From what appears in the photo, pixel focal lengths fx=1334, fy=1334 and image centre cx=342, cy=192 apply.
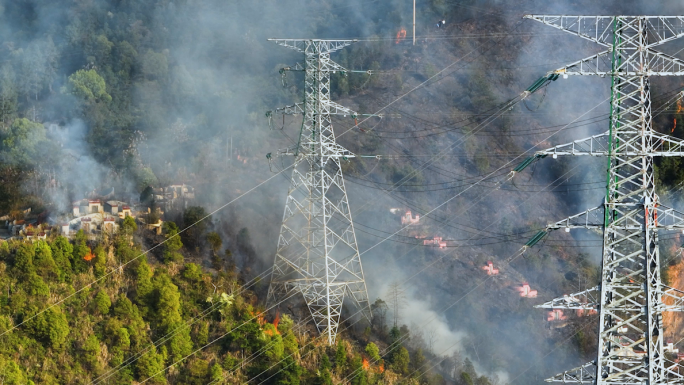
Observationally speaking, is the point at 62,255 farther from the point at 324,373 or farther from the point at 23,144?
the point at 23,144

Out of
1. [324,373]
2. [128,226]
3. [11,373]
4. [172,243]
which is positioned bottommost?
[324,373]

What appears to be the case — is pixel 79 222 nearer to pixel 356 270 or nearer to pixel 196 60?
pixel 356 270

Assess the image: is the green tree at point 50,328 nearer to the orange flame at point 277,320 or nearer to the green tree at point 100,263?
the green tree at point 100,263

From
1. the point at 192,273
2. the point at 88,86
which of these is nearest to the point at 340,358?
the point at 192,273

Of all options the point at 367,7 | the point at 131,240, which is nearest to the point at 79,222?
the point at 131,240

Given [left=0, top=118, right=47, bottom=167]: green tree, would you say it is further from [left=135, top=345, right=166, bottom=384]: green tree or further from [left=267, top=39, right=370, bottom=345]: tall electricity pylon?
[left=135, top=345, right=166, bottom=384]: green tree

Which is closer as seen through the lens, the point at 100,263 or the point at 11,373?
the point at 11,373
